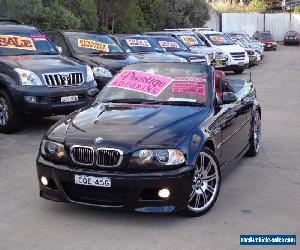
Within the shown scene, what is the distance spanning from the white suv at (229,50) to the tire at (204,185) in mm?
16590

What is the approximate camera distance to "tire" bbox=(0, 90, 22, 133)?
30.0 ft

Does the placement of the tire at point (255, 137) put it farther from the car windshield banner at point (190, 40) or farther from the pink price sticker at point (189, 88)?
the car windshield banner at point (190, 40)

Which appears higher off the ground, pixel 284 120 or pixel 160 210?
pixel 160 210

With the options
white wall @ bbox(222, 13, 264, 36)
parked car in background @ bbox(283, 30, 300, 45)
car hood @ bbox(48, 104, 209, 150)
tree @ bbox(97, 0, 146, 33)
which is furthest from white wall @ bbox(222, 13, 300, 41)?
car hood @ bbox(48, 104, 209, 150)

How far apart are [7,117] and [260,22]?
161 feet

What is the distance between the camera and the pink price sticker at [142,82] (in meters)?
6.29

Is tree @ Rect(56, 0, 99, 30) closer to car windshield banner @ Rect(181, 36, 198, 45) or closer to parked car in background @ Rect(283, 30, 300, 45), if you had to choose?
car windshield banner @ Rect(181, 36, 198, 45)

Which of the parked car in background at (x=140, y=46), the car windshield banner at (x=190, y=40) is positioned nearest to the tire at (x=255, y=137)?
the parked car in background at (x=140, y=46)

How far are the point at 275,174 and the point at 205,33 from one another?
1670 cm

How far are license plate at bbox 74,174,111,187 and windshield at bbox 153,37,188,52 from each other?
1224 cm

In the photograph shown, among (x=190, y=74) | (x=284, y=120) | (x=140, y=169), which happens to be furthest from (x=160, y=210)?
(x=284, y=120)

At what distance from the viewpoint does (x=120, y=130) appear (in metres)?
5.22

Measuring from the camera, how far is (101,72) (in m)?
11.5

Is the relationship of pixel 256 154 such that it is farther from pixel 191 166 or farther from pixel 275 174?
pixel 191 166
